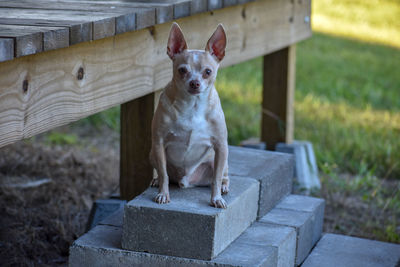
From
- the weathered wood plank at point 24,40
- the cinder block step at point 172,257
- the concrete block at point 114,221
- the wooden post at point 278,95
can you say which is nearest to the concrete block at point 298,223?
the cinder block step at point 172,257

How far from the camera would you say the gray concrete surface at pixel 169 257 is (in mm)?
2588

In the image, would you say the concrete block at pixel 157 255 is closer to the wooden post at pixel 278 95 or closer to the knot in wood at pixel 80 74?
the knot in wood at pixel 80 74

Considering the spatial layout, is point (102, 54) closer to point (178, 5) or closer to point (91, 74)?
point (91, 74)

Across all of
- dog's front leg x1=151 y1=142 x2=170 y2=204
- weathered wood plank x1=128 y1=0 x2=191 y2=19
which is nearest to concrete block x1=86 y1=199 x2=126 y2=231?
dog's front leg x1=151 y1=142 x2=170 y2=204

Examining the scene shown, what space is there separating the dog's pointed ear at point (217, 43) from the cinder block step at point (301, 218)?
968 mm

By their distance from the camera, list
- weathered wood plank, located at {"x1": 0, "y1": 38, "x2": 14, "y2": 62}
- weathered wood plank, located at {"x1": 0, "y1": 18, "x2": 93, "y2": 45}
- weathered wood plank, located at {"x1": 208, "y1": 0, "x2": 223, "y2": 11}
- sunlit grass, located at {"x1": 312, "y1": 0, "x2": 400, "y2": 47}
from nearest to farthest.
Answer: weathered wood plank, located at {"x1": 0, "y1": 38, "x2": 14, "y2": 62}, weathered wood plank, located at {"x1": 0, "y1": 18, "x2": 93, "y2": 45}, weathered wood plank, located at {"x1": 208, "y1": 0, "x2": 223, "y2": 11}, sunlit grass, located at {"x1": 312, "y1": 0, "x2": 400, "y2": 47}

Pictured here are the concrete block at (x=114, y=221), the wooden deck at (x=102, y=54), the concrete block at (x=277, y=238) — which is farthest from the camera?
the concrete block at (x=114, y=221)

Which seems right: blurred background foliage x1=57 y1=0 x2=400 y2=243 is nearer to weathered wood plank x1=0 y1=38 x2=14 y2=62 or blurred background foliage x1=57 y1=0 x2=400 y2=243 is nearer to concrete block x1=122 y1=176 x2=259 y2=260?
concrete block x1=122 y1=176 x2=259 y2=260

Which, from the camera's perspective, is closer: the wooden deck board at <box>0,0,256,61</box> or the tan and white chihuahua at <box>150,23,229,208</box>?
the wooden deck board at <box>0,0,256,61</box>

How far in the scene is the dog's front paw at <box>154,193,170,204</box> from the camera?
8.63 ft

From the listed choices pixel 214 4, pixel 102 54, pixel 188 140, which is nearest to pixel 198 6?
pixel 214 4

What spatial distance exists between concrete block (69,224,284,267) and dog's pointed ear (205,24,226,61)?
759mm

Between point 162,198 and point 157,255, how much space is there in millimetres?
229

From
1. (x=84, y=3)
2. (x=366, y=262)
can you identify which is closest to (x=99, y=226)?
(x=84, y=3)
